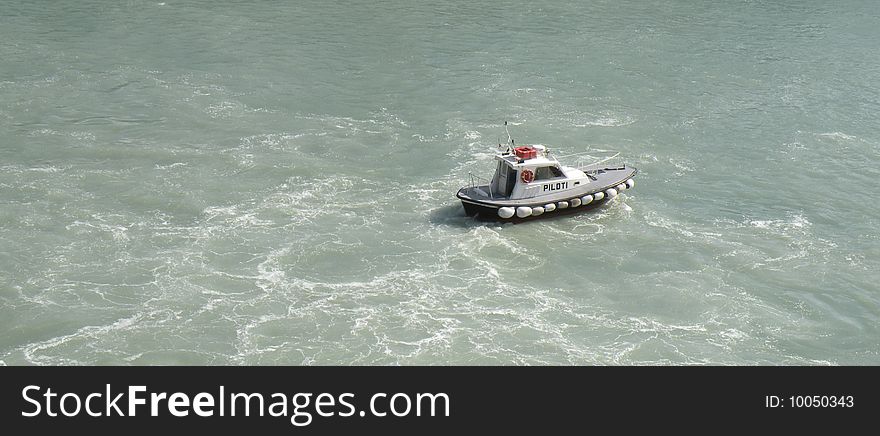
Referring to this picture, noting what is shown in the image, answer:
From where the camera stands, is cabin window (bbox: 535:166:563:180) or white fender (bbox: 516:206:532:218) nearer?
white fender (bbox: 516:206:532:218)

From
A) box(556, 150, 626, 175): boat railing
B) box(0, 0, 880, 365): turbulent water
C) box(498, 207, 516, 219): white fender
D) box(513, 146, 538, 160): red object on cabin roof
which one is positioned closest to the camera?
box(0, 0, 880, 365): turbulent water

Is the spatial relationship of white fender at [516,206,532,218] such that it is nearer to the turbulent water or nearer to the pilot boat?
the pilot boat

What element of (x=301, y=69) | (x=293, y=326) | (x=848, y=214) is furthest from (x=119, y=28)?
(x=848, y=214)

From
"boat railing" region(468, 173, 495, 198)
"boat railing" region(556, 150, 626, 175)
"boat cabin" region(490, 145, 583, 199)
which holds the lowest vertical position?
"boat railing" region(468, 173, 495, 198)

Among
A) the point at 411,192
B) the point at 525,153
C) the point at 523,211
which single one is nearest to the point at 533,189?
the point at 523,211

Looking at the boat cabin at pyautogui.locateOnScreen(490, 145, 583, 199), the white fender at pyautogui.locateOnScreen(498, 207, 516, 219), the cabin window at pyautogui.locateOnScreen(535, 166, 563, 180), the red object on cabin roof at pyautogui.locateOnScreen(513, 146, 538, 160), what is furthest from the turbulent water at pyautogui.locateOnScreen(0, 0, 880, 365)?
the red object on cabin roof at pyautogui.locateOnScreen(513, 146, 538, 160)

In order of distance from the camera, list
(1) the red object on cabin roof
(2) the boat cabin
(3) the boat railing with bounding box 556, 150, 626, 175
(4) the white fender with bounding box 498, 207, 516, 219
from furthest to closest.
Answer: (3) the boat railing with bounding box 556, 150, 626, 175 < (1) the red object on cabin roof < (2) the boat cabin < (4) the white fender with bounding box 498, 207, 516, 219
